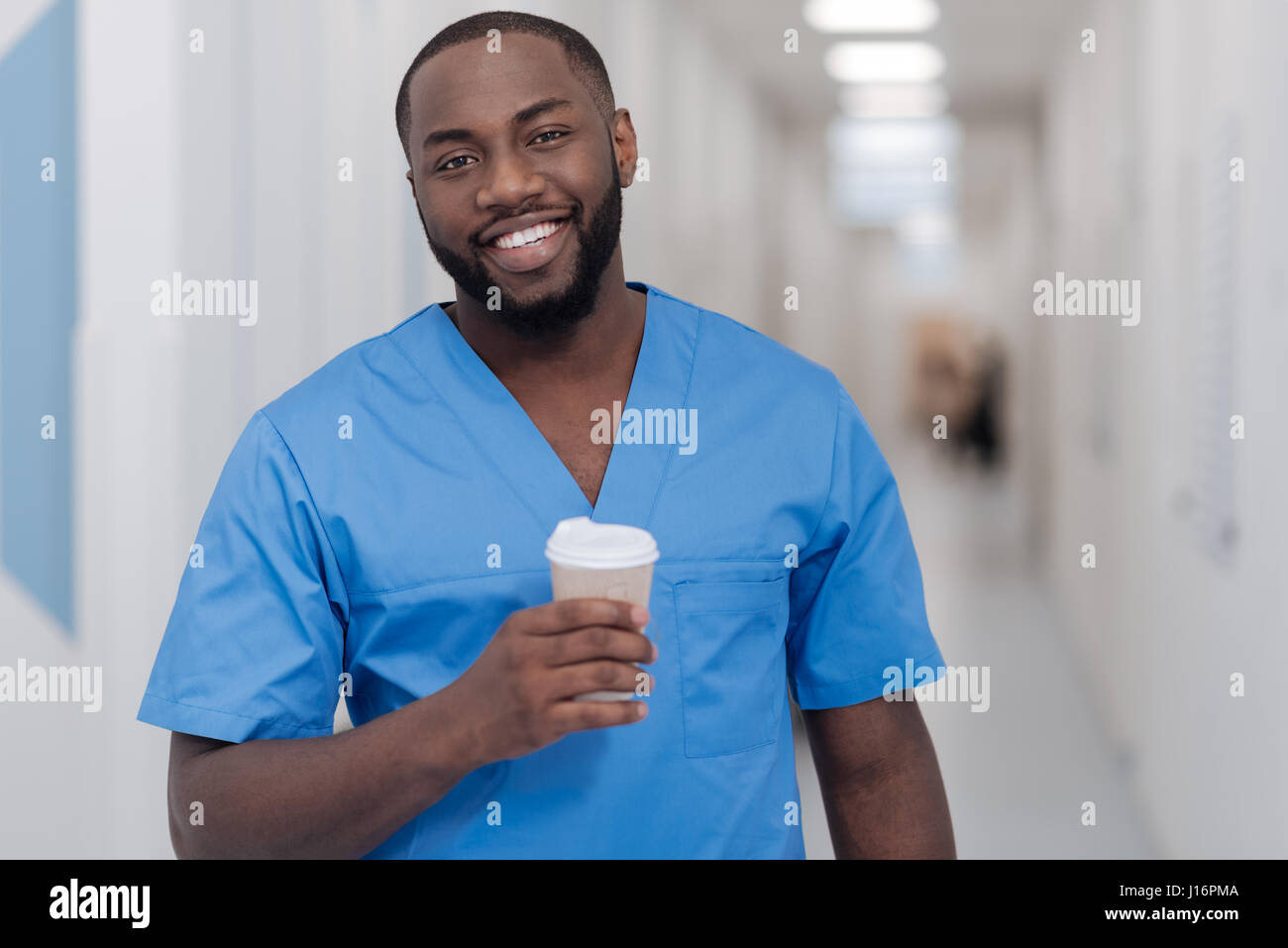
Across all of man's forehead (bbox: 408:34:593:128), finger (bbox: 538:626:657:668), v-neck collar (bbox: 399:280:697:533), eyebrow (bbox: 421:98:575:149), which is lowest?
finger (bbox: 538:626:657:668)

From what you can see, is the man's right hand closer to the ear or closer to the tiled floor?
the ear

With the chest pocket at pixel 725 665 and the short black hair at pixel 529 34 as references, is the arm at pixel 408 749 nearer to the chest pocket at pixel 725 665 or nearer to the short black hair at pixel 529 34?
the chest pocket at pixel 725 665

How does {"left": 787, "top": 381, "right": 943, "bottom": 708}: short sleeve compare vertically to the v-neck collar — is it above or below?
below

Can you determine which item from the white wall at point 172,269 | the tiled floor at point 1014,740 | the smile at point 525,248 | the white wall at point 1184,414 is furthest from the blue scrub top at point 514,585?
the tiled floor at point 1014,740

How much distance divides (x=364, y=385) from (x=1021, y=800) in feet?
7.72

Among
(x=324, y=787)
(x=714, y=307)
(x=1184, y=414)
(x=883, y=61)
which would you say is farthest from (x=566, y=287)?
(x=883, y=61)

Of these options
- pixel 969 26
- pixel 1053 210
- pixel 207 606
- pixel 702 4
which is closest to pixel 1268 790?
pixel 207 606

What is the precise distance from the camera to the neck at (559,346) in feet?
3.23

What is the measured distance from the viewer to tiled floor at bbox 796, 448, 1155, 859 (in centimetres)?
259

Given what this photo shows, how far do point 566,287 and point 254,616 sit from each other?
35 cm

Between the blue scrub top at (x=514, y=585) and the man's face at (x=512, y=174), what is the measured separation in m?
0.10

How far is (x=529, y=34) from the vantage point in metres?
0.93

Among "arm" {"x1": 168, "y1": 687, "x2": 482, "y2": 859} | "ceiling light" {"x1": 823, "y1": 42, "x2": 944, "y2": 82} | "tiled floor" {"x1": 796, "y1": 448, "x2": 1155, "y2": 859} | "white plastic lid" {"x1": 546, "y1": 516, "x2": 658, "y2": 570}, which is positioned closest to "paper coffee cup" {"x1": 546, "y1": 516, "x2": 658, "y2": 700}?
"white plastic lid" {"x1": 546, "y1": 516, "x2": 658, "y2": 570}

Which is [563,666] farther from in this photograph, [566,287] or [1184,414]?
[1184,414]
